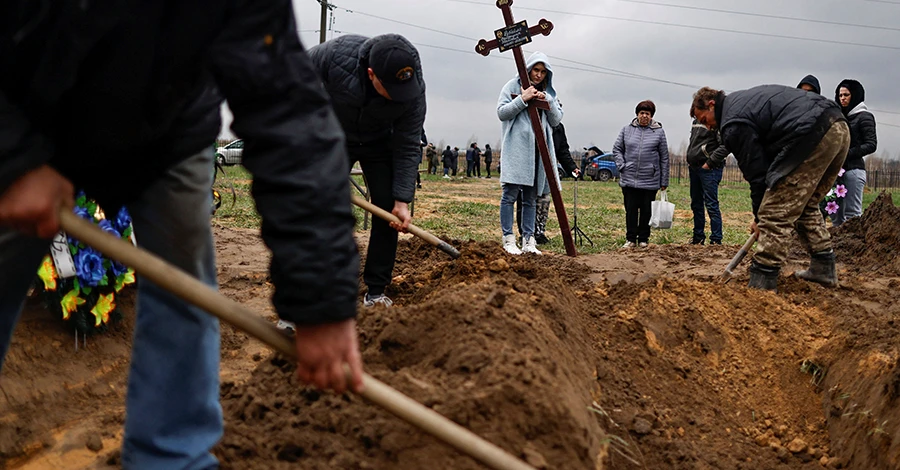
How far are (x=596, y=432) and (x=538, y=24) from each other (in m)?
5.44

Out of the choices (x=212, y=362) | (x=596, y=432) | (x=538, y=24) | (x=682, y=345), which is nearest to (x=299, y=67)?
(x=212, y=362)

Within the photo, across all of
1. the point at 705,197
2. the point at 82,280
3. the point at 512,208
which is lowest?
the point at 82,280

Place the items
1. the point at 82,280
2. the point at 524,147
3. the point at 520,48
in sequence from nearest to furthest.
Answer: the point at 82,280
the point at 520,48
the point at 524,147

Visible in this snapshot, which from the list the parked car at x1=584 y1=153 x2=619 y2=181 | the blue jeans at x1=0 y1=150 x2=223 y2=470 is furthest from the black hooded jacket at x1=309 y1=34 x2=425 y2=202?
the parked car at x1=584 y1=153 x2=619 y2=181

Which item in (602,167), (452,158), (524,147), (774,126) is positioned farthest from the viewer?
(602,167)

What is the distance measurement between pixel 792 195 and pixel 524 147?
110 inches

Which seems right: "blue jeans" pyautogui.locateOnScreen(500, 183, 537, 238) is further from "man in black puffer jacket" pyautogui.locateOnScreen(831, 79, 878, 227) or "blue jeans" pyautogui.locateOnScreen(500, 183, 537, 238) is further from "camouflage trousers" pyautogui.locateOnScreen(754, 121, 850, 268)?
"man in black puffer jacket" pyautogui.locateOnScreen(831, 79, 878, 227)

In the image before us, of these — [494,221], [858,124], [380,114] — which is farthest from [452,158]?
[380,114]

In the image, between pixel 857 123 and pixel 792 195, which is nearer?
pixel 792 195

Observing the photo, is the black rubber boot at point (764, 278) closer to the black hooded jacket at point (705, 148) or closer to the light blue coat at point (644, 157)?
the black hooded jacket at point (705, 148)

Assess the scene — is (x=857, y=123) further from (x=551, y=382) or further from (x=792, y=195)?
(x=551, y=382)

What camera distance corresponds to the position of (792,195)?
17.9 ft

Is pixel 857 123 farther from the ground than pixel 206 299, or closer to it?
farther from the ground

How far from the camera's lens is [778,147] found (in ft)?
17.8
